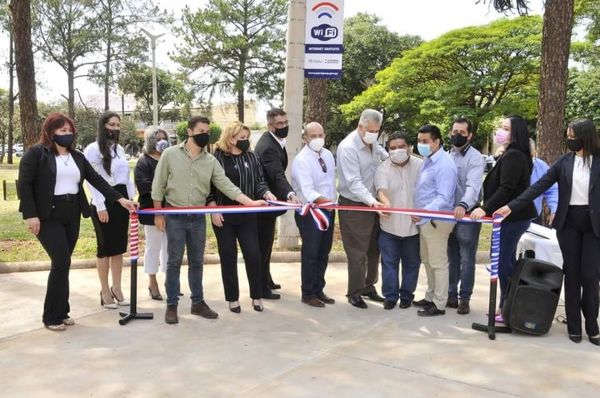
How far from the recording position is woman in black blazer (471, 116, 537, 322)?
4.98 metres

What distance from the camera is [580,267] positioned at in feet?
15.6

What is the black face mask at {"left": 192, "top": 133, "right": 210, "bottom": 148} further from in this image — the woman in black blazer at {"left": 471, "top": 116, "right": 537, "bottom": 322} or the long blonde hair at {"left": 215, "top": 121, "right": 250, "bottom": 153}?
the woman in black blazer at {"left": 471, "top": 116, "right": 537, "bottom": 322}

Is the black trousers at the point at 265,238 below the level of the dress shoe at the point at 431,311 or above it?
above

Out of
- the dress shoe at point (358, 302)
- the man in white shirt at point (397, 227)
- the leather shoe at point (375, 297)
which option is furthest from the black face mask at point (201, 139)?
the leather shoe at point (375, 297)

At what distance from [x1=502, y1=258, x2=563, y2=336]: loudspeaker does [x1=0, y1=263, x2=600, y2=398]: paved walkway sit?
14 centimetres

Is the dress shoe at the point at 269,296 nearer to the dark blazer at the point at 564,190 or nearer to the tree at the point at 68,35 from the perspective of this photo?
the dark blazer at the point at 564,190

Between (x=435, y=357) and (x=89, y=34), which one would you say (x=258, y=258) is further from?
(x=89, y=34)

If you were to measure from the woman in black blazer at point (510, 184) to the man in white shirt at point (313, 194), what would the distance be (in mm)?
1508

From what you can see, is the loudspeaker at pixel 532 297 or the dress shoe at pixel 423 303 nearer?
the loudspeaker at pixel 532 297

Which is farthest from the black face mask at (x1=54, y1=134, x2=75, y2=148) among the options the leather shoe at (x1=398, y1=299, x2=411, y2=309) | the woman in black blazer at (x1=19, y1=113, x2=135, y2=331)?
the leather shoe at (x1=398, y1=299, x2=411, y2=309)

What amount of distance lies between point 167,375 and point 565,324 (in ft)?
12.1

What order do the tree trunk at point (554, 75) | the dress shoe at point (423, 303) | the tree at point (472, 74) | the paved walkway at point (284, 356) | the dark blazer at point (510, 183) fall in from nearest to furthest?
the paved walkway at point (284, 356) → the dark blazer at point (510, 183) → the dress shoe at point (423, 303) → the tree trunk at point (554, 75) → the tree at point (472, 74)

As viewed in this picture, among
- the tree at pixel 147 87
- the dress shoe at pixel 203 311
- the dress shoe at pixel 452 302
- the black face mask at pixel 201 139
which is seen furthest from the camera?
the tree at pixel 147 87

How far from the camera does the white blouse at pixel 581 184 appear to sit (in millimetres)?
4652
